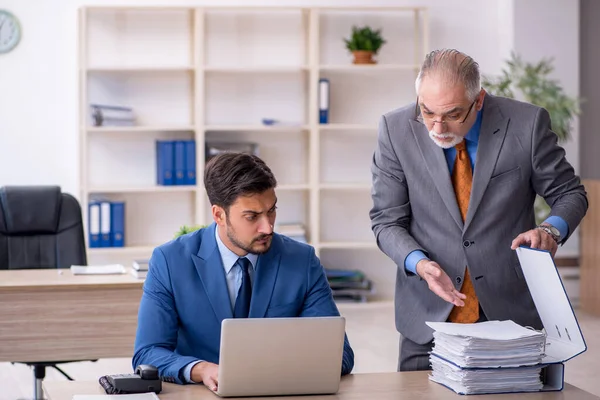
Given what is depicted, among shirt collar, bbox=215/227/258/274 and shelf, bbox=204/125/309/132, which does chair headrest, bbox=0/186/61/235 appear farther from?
shelf, bbox=204/125/309/132

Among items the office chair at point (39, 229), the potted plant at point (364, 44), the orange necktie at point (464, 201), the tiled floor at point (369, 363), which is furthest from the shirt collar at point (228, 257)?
the potted plant at point (364, 44)

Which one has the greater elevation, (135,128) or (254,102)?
(254,102)

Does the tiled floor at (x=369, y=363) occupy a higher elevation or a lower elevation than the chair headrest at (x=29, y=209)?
lower

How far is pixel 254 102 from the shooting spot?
6969 millimetres

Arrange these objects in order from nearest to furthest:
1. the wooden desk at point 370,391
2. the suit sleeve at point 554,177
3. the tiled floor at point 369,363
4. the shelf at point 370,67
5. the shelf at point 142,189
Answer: the wooden desk at point 370,391 < the suit sleeve at point 554,177 < the tiled floor at point 369,363 < the shelf at point 142,189 < the shelf at point 370,67

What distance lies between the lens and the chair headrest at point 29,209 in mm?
4273

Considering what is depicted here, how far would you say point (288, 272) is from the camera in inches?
99.6

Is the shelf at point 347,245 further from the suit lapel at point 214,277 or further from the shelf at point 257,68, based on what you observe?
the suit lapel at point 214,277

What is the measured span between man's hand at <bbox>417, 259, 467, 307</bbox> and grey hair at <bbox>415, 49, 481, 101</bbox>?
0.44 metres

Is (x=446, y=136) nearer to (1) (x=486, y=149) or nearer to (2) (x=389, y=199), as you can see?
(1) (x=486, y=149)

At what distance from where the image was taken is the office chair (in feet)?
14.1

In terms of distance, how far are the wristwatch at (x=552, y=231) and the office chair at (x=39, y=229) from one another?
2544 mm

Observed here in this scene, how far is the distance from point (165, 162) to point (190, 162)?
174 millimetres

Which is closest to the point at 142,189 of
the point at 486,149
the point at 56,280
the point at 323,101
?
the point at 323,101
